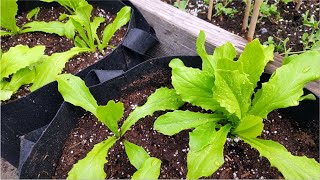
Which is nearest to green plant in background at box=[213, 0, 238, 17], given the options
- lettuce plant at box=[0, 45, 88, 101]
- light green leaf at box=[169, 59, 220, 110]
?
light green leaf at box=[169, 59, 220, 110]

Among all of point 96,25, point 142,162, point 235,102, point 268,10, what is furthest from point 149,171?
point 268,10

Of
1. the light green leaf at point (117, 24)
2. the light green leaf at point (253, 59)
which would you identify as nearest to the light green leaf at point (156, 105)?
the light green leaf at point (253, 59)

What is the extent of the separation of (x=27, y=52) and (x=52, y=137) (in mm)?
316

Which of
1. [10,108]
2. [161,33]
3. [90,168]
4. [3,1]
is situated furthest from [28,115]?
[161,33]

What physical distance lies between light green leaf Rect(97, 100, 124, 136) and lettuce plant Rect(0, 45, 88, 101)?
0.27 metres

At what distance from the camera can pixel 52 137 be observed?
100 centimetres

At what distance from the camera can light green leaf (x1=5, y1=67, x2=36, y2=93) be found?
1.14 meters

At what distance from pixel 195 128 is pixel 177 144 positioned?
0.10 meters

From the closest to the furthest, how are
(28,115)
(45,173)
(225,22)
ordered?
(45,173)
(28,115)
(225,22)

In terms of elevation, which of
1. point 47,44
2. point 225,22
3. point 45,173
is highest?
point 225,22

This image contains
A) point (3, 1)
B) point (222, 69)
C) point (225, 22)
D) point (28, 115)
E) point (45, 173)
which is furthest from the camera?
point (225, 22)

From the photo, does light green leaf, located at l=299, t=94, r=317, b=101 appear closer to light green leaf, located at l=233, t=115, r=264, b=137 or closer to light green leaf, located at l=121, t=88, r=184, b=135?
light green leaf, located at l=233, t=115, r=264, b=137

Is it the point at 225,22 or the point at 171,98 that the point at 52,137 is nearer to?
the point at 171,98

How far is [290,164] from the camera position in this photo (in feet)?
2.85
